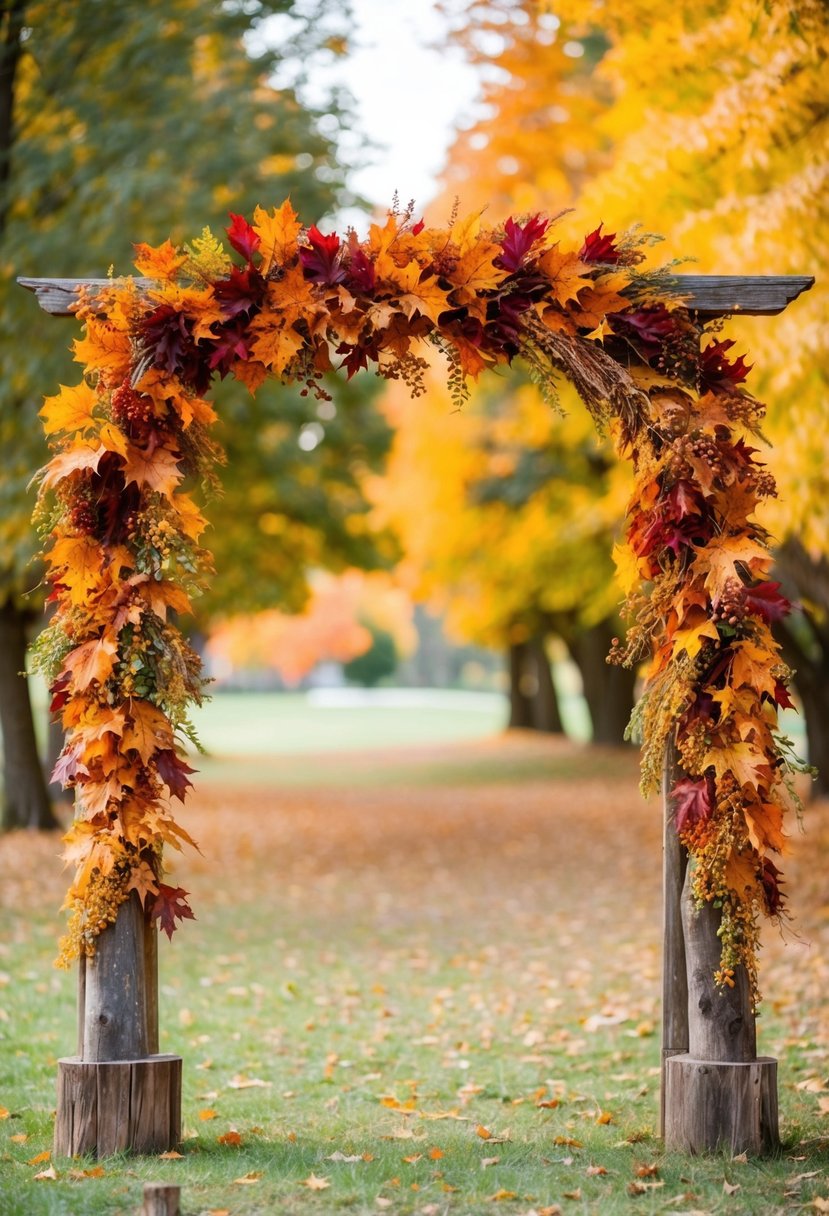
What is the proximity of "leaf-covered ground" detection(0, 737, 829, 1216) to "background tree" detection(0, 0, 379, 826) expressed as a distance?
4.01 meters

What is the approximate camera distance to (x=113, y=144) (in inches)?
472

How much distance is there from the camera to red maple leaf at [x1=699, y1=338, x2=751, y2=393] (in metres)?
5.37

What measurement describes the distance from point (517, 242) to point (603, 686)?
24375 mm

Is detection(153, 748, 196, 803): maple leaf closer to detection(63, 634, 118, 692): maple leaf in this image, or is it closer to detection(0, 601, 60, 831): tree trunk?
detection(63, 634, 118, 692): maple leaf

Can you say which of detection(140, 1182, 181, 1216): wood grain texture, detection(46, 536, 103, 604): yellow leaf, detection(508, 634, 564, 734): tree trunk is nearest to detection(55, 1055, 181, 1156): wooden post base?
detection(140, 1182, 181, 1216): wood grain texture

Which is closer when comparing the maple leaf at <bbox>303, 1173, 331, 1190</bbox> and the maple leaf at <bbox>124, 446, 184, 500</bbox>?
the maple leaf at <bbox>303, 1173, 331, 1190</bbox>

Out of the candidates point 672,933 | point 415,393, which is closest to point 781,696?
point 672,933

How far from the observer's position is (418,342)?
5.40 m

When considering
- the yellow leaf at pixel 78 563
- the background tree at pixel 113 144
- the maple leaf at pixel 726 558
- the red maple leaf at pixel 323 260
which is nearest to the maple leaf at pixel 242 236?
the red maple leaf at pixel 323 260

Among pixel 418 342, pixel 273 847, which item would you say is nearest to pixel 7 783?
pixel 273 847

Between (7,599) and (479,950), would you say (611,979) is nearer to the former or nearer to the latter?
(479,950)

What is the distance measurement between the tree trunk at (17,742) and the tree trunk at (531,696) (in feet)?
62.7

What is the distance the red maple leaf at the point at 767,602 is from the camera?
510 centimetres

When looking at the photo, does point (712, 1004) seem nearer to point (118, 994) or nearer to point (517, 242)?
point (118, 994)
